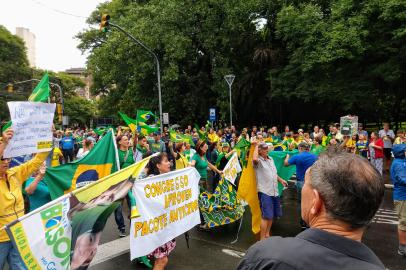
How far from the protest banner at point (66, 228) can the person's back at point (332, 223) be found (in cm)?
239

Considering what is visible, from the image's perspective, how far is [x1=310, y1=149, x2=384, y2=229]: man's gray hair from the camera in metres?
1.47

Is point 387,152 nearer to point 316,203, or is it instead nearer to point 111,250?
point 111,250

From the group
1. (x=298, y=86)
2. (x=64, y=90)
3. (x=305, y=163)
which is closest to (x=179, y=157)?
(x=305, y=163)

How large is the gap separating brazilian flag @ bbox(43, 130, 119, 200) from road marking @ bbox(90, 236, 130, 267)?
4.06 ft

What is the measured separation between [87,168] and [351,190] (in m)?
4.47

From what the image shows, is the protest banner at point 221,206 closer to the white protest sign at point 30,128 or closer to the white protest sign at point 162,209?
the white protest sign at point 162,209

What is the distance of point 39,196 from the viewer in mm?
4977

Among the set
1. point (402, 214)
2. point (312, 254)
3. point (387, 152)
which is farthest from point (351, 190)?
point (387, 152)

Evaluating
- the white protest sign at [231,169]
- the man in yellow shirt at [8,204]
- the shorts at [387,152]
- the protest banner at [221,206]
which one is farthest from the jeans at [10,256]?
the shorts at [387,152]

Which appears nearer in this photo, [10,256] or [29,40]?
[10,256]

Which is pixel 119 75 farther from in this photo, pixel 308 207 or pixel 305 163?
pixel 308 207

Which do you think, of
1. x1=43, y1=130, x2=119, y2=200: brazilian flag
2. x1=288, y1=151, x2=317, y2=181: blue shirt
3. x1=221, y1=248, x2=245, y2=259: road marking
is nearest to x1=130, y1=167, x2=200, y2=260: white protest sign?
x1=221, y1=248, x2=245, y2=259: road marking

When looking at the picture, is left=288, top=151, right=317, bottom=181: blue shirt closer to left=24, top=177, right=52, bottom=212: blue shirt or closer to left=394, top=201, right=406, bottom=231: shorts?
left=394, top=201, right=406, bottom=231: shorts

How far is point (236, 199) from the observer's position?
7.38 m
